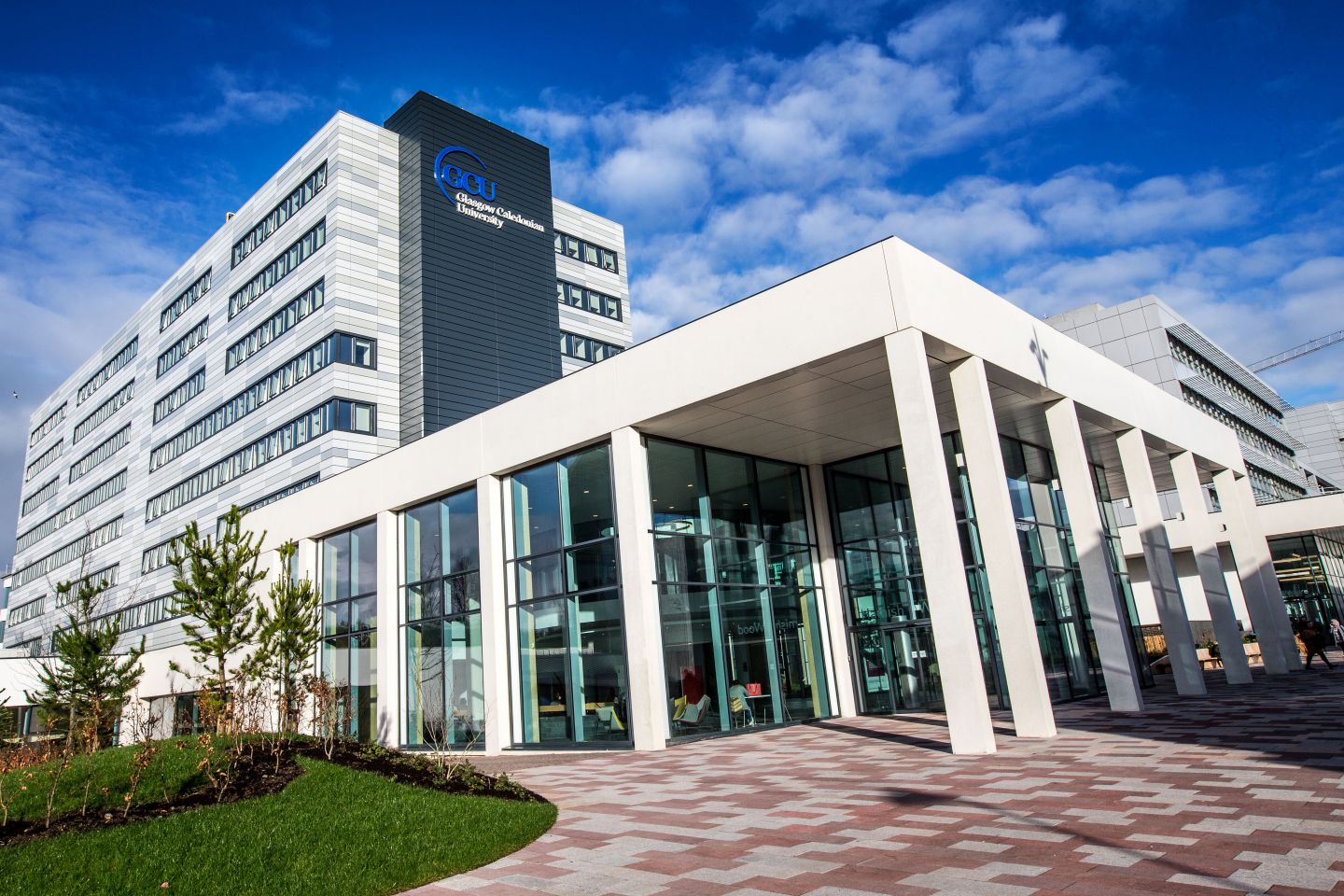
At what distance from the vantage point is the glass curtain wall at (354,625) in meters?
21.9

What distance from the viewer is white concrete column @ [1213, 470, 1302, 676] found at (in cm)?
2241

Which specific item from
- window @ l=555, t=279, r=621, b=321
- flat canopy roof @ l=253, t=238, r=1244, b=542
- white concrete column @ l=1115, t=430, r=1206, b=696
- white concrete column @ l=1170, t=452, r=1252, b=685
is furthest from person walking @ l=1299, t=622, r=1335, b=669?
window @ l=555, t=279, r=621, b=321

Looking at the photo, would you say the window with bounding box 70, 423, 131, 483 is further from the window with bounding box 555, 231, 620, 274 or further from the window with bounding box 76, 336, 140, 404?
the window with bounding box 555, 231, 620, 274

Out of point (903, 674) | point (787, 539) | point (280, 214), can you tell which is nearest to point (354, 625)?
point (787, 539)

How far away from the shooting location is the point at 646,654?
15.2 m

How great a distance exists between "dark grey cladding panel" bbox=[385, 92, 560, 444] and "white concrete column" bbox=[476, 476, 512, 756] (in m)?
16.8

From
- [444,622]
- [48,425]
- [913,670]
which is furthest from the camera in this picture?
[48,425]

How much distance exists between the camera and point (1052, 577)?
18359 mm

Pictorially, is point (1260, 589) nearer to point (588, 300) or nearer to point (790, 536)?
point (790, 536)

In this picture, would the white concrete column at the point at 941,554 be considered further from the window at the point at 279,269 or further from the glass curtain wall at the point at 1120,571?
the window at the point at 279,269

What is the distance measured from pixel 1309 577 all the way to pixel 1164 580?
85.6 ft

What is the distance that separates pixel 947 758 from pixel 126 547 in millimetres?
52911

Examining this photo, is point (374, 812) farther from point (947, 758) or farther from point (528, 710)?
point (528, 710)

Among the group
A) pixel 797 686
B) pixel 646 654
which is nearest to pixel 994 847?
pixel 646 654
